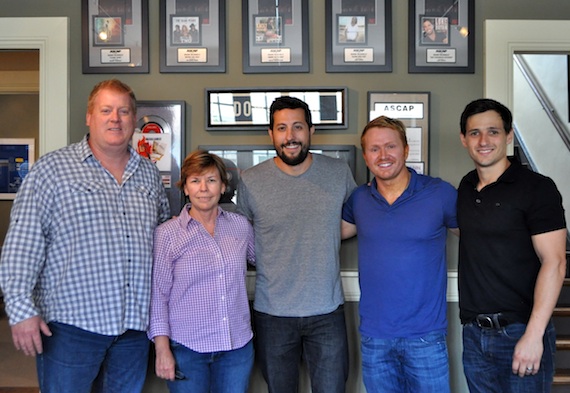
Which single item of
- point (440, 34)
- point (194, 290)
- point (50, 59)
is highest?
point (440, 34)

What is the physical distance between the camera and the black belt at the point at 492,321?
5.47 ft

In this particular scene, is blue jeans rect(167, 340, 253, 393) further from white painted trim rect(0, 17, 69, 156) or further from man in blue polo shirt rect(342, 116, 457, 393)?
white painted trim rect(0, 17, 69, 156)

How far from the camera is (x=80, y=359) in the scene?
5.61 ft

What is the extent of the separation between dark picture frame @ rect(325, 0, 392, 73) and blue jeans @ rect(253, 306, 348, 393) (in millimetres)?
1182

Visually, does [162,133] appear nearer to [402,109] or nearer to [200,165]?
[200,165]

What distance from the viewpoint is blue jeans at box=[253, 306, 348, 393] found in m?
2.00

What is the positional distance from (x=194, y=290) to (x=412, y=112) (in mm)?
1366

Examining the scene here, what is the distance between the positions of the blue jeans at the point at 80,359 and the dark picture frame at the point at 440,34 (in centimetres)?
182

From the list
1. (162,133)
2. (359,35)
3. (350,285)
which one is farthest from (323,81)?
(350,285)

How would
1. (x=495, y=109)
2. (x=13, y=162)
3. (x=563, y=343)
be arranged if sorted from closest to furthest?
(x=495, y=109), (x=563, y=343), (x=13, y=162)

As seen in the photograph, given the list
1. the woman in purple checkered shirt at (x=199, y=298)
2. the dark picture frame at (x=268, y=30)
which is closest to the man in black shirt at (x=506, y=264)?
the woman in purple checkered shirt at (x=199, y=298)

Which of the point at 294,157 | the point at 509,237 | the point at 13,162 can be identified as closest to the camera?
the point at 509,237

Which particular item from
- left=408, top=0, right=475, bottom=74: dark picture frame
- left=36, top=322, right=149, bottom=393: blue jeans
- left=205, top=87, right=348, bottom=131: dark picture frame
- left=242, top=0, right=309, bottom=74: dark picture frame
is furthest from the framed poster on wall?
left=408, top=0, right=475, bottom=74: dark picture frame

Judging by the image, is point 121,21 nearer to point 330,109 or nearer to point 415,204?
point 330,109
